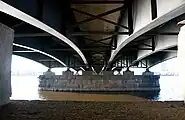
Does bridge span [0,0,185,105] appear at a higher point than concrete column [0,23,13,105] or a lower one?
higher

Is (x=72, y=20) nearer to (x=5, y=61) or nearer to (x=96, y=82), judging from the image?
(x=5, y=61)

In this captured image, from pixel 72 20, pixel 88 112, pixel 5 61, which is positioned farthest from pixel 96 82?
pixel 88 112

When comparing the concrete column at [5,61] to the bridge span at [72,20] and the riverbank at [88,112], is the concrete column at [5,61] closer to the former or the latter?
the bridge span at [72,20]

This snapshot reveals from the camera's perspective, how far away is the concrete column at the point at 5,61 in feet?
15.1

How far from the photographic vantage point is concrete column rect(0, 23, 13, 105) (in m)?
4.61

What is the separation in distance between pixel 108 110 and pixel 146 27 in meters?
3.15

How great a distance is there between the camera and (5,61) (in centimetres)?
482

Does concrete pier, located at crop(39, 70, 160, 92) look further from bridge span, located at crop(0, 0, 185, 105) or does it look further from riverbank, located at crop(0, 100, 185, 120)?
riverbank, located at crop(0, 100, 185, 120)

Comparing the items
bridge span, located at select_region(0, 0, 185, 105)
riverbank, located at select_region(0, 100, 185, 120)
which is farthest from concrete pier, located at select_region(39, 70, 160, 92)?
riverbank, located at select_region(0, 100, 185, 120)

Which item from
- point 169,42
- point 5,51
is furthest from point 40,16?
point 169,42

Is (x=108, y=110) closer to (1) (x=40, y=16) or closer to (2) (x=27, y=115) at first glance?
(2) (x=27, y=115)

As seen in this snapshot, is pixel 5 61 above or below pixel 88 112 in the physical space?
above

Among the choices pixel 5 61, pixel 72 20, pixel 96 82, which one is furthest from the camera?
pixel 96 82

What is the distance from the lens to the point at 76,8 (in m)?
9.37
